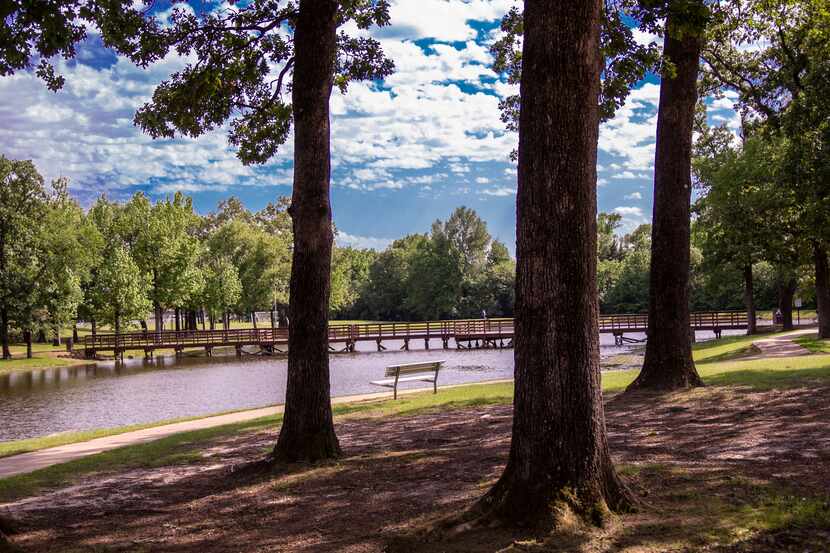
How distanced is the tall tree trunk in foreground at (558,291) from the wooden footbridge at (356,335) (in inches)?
1843

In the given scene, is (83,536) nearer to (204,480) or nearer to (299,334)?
(204,480)

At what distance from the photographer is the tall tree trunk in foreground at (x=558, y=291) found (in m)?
4.77

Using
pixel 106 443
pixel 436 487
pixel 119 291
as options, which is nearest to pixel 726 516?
pixel 436 487

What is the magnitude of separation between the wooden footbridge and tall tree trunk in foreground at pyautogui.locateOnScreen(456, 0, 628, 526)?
154ft

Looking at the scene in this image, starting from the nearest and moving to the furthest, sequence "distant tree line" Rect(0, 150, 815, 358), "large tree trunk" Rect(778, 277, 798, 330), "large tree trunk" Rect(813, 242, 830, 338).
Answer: "large tree trunk" Rect(813, 242, 830, 338) → "distant tree line" Rect(0, 150, 815, 358) → "large tree trunk" Rect(778, 277, 798, 330)

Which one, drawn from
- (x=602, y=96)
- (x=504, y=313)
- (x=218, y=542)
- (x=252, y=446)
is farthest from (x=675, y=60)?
(x=504, y=313)

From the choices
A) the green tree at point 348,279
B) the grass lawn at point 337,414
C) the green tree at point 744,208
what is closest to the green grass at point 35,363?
the green tree at point 348,279

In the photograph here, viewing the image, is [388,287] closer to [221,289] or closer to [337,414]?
[221,289]

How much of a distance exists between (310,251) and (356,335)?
46.4 m

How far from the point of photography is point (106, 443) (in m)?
12.3

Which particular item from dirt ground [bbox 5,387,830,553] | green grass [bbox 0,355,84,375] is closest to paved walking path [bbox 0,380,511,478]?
dirt ground [bbox 5,387,830,553]

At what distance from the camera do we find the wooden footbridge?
1928 inches

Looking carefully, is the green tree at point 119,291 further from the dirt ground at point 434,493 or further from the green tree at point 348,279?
the dirt ground at point 434,493

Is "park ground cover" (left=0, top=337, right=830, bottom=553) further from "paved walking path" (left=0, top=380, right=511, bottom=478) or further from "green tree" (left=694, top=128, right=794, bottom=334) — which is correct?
"green tree" (left=694, top=128, right=794, bottom=334)
